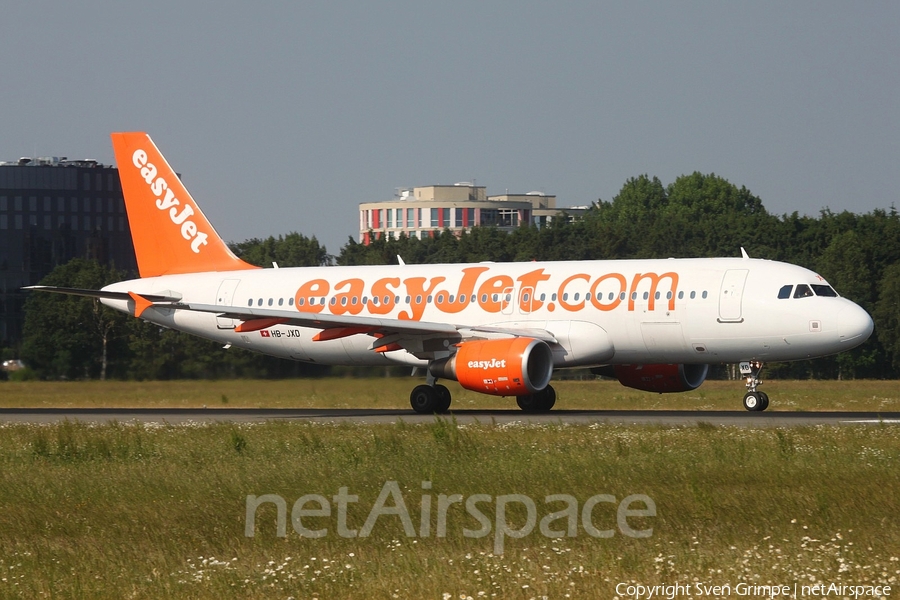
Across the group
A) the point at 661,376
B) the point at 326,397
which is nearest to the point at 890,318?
the point at 661,376

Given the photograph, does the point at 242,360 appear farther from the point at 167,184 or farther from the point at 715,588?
the point at 715,588

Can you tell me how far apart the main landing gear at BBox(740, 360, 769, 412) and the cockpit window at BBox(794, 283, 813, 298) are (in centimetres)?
180

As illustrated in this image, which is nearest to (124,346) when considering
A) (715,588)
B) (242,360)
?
(242,360)

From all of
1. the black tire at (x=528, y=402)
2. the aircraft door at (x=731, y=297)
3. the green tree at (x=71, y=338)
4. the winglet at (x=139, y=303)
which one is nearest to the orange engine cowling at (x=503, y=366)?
the black tire at (x=528, y=402)

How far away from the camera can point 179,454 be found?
62.4ft

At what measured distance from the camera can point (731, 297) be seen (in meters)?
27.8

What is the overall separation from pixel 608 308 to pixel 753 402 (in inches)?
147

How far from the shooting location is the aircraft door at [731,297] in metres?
27.7

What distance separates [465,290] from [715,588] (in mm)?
21679

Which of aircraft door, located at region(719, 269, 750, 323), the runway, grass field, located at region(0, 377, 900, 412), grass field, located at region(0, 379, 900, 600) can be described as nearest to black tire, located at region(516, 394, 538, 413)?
the runway

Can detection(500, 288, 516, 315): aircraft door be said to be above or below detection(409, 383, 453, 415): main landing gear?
above

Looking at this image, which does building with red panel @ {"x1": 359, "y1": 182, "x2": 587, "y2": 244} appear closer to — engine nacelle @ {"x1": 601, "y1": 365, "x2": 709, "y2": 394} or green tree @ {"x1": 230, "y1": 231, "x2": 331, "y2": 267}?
green tree @ {"x1": 230, "y1": 231, "x2": 331, "y2": 267}

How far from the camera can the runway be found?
2419 cm

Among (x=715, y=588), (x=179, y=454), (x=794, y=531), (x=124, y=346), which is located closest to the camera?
(x=715, y=588)
